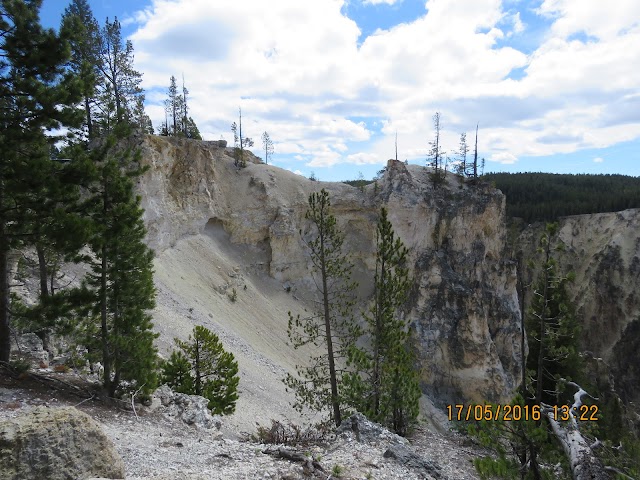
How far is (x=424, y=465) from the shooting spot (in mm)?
7938

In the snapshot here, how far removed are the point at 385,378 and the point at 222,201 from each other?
25.8 metres

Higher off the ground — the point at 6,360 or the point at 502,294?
the point at 6,360

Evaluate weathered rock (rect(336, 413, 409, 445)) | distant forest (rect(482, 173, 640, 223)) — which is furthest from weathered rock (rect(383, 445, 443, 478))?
distant forest (rect(482, 173, 640, 223))

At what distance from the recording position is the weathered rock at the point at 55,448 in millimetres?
4660

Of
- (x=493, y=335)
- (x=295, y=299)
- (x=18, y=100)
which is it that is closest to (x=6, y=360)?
(x=18, y=100)

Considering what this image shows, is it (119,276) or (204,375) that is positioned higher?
(119,276)

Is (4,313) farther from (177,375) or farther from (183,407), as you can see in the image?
(177,375)

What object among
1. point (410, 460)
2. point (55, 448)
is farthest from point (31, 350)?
point (410, 460)

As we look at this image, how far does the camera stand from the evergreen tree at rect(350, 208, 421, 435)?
12.2 meters

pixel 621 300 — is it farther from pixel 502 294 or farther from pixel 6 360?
pixel 6 360

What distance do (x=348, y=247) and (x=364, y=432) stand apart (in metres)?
28.0

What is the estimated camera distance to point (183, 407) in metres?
11.5

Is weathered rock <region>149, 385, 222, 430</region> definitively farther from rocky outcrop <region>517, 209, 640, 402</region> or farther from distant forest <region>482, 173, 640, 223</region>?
distant forest <region>482, 173, 640, 223</region>

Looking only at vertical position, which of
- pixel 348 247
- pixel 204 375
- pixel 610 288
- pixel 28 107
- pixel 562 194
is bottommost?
pixel 610 288
